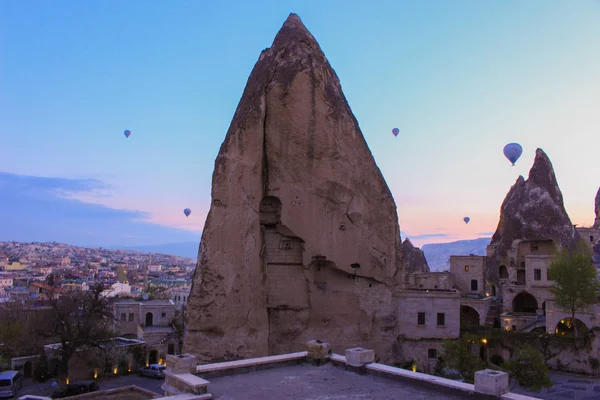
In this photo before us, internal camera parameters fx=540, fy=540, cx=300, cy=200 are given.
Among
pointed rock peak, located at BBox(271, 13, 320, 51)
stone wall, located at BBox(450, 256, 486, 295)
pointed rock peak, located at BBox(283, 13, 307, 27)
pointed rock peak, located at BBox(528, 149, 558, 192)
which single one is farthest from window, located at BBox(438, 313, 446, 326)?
pointed rock peak, located at BBox(528, 149, 558, 192)

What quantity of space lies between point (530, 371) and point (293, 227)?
464 inches

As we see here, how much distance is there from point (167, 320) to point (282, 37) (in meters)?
28.0

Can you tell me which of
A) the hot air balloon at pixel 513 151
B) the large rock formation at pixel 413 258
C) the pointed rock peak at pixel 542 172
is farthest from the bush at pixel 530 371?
the large rock formation at pixel 413 258

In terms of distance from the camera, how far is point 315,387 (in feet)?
34.3

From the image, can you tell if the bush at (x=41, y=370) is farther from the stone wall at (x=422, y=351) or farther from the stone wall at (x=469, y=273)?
the stone wall at (x=469, y=273)

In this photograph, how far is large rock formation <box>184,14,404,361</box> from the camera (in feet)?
65.0

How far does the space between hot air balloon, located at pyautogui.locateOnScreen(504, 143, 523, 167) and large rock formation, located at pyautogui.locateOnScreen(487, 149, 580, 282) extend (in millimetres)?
13466

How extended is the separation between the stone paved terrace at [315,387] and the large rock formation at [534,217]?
42.8m

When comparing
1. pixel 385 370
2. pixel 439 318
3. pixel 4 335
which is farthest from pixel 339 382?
pixel 4 335

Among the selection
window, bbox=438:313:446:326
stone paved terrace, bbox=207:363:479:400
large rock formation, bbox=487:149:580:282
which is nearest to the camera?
stone paved terrace, bbox=207:363:479:400

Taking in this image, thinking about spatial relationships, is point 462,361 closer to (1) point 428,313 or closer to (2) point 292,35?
(1) point 428,313

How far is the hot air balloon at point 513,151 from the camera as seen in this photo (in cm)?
A: 3884

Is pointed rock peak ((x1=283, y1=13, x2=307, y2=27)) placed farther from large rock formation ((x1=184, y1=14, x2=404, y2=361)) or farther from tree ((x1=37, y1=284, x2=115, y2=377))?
tree ((x1=37, y1=284, x2=115, y2=377))

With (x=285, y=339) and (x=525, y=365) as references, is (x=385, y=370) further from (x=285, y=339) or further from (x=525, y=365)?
(x=525, y=365)
